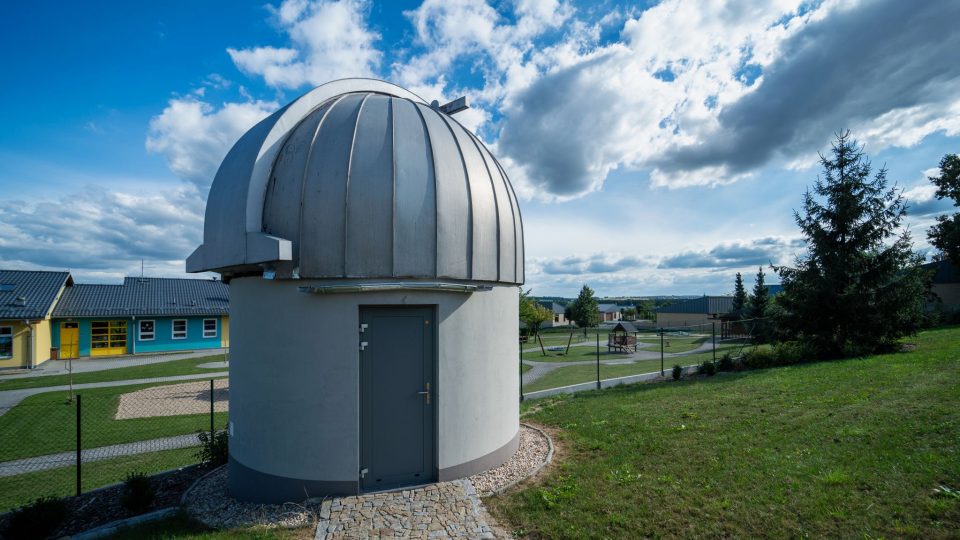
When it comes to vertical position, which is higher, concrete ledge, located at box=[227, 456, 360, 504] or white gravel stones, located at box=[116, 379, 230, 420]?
concrete ledge, located at box=[227, 456, 360, 504]

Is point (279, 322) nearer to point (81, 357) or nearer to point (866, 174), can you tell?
point (866, 174)

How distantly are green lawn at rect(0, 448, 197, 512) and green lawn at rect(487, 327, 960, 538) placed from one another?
24.8 feet

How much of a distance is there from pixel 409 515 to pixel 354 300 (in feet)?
9.25

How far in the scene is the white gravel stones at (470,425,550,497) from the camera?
617 centimetres

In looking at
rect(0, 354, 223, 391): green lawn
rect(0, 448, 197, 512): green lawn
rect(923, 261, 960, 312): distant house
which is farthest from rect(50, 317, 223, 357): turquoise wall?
rect(923, 261, 960, 312): distant house

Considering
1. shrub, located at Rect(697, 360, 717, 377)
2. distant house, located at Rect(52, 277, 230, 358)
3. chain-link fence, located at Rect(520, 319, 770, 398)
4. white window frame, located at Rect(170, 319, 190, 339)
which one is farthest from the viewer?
white window frame, located at Rect(170, 319, 190, 339)

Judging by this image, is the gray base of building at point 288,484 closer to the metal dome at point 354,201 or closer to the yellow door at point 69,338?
the metal dome at point 354,201

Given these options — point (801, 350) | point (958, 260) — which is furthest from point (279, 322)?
point (958, 260)

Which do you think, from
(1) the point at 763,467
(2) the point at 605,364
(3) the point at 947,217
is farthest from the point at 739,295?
(1) the point at 763,467

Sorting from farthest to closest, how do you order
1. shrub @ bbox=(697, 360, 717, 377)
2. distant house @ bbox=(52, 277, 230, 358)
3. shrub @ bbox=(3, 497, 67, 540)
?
1. distant house @ bbox=(52, 277, 230, 358)
2. shrub @ bbox=(697, 360, 717, 377)
3. shrub @ bbox=(3, 497, 67, 540)

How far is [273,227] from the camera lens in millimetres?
5926

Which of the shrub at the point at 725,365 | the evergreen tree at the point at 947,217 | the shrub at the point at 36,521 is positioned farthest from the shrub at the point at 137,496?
the evergreen tree at the point at 947,217

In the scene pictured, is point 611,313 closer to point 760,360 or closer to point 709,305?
point 709,305

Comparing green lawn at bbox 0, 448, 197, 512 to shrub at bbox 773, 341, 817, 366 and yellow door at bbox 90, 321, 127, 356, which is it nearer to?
shrub at bbox 773, 341, 817, 366
